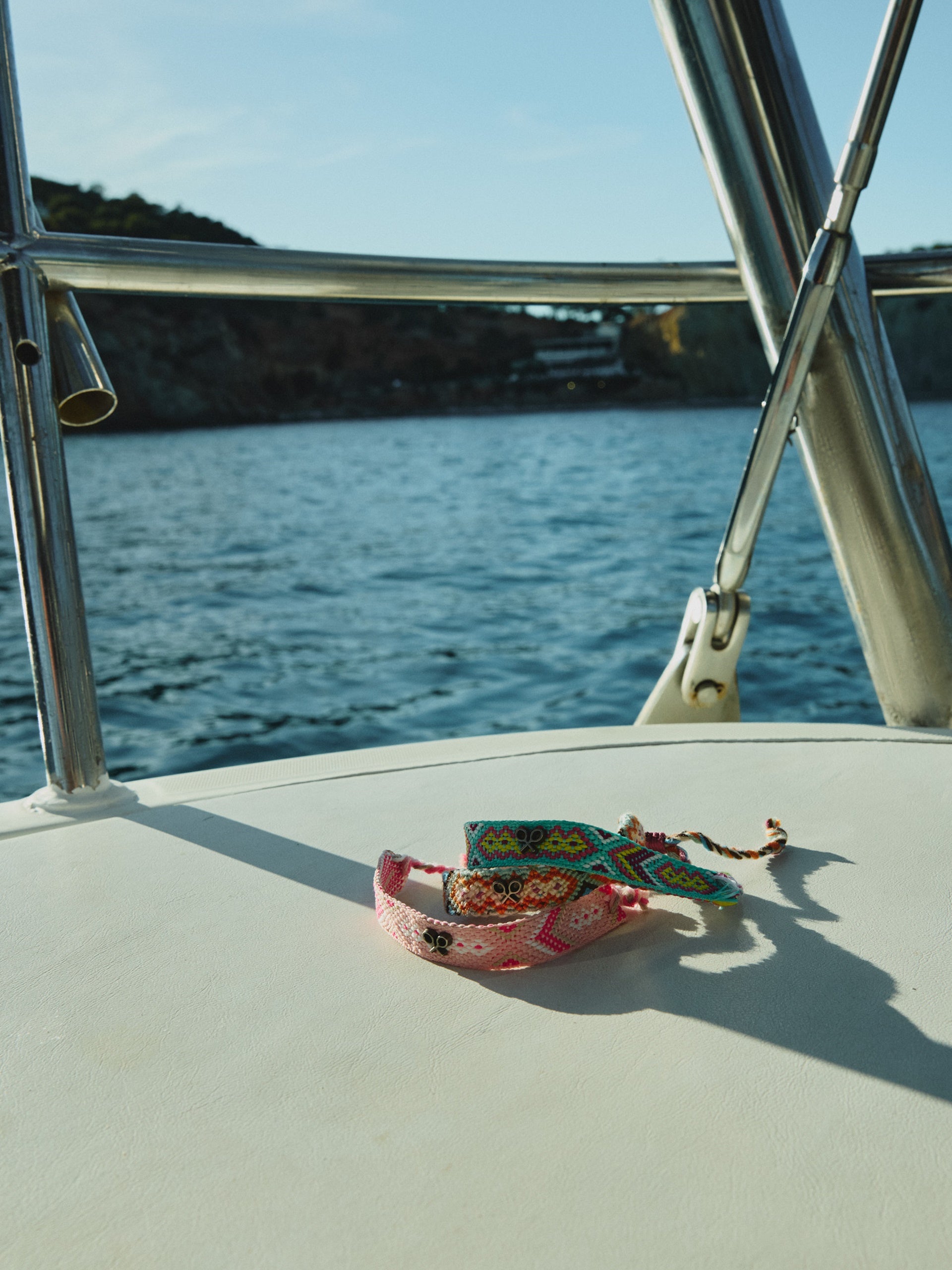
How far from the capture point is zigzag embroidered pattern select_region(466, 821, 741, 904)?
553 millimetres

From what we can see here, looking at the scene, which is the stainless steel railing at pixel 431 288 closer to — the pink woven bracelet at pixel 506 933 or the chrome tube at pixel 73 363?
the chrome tube at pixel 73 363

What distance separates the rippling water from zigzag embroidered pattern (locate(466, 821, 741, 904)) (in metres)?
3.05

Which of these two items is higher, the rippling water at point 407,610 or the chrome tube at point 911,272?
the chrome tube at point 911,272

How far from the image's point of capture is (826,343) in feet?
2.90

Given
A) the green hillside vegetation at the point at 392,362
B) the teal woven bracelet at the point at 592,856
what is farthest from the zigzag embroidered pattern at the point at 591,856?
the green hillside vegetation at the point at 392,362

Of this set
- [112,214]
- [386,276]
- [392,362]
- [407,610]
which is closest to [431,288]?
[386,276]

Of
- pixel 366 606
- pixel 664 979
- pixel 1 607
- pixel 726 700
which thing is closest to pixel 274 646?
pixel 366 606

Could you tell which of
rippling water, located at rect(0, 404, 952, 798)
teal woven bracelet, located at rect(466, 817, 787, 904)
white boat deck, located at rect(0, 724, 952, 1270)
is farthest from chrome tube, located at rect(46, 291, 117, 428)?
rippling water, located at rect(0, 404, 952, 798)

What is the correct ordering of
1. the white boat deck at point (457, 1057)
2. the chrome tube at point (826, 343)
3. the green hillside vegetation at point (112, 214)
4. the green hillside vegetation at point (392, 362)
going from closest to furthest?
1. the white boat deck at point (457, 1057)
2. the chrome tube at point (826, 343)
3. the green hillside vegetation at point (112, 214)
4. the green hillside vegetation at point (392, 362)

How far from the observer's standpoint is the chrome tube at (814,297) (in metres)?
0.79

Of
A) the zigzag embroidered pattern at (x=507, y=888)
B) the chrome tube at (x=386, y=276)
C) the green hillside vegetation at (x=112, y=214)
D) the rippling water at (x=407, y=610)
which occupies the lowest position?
the rippling water at (x=407, y=610)

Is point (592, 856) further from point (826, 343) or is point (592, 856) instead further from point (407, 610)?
point (407, 610)

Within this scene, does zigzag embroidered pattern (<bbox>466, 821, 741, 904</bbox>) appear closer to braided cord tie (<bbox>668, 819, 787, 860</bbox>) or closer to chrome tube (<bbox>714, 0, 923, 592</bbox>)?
braided cord tie (<bbox>668, 819, 787, 860</bbox>)

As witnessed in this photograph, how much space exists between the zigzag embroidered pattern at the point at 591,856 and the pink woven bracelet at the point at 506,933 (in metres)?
0.02
